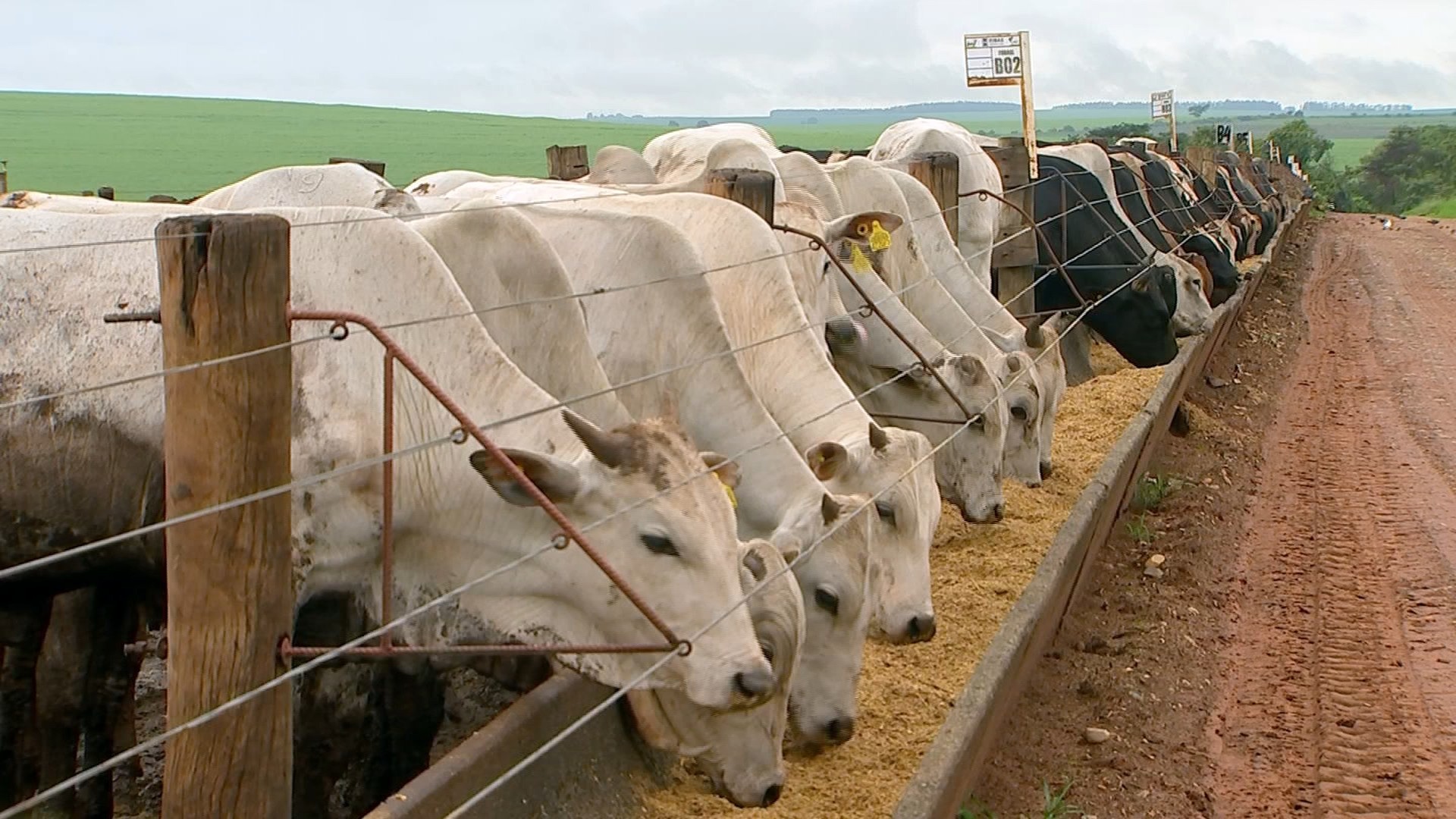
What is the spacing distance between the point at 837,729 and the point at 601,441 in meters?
1.48

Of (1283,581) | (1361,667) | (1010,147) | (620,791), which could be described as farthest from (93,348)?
(1010,147)

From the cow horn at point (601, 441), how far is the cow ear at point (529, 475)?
3.0 inches

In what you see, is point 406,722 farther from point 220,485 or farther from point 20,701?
point 220,485

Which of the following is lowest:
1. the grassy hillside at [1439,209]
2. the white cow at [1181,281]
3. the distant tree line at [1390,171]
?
the white cow at [1181,281]

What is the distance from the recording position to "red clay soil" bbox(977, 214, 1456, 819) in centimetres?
521

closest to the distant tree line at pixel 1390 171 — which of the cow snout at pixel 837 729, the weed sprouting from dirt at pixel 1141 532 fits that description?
the weed sprouting from dirt at pixel 1141 532

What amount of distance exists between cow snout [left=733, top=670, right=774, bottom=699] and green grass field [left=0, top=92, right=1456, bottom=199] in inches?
860

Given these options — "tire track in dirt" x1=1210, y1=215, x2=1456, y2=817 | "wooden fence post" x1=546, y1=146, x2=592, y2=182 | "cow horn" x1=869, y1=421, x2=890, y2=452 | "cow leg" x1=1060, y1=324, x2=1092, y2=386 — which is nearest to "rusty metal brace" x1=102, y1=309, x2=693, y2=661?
"cow horn" x1=869, y1=421, x2=890, y2=452

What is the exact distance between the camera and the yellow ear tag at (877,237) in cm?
697

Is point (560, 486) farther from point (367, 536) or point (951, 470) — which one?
point (951, 470)

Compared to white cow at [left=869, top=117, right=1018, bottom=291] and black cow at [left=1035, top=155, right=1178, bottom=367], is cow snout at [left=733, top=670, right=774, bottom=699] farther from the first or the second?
black cow at [left=1035, top=155, right=1178, bottom=367]

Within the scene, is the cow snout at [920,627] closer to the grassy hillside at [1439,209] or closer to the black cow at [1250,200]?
the black cow at [1250,200]

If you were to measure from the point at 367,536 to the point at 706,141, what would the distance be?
21.6 ft

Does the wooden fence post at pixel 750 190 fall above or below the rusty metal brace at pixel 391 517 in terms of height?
above
